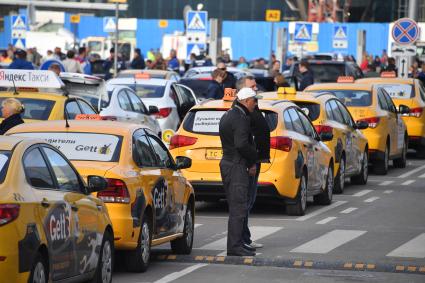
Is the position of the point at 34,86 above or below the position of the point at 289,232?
above

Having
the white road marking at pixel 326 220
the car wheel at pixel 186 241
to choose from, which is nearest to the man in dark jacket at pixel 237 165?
the car wheel at pixel 186 241

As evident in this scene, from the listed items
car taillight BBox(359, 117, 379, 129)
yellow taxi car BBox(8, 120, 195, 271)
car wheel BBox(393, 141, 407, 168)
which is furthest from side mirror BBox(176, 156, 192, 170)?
car wheel BBox(393, 141, 407, 168)

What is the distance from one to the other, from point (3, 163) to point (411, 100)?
21789 millimetres

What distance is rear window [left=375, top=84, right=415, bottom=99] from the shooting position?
3098cm

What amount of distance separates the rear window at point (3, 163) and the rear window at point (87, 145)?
10.4 feet

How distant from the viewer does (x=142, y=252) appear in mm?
13117

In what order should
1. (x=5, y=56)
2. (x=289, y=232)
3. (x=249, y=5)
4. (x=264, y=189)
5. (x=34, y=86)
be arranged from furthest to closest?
1. (x=249, y=5)
2. (x=5, y=56)
3. (x=34, y=86)
4. (x=264, y=189)
5. (x=289, y=232)

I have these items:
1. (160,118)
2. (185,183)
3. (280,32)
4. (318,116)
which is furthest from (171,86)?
(280,32)

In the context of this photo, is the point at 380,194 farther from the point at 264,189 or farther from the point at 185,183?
the point at 185,183

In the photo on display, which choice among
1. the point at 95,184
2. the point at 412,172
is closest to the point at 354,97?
the point at 412,172

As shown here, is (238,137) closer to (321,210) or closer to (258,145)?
(258,145)

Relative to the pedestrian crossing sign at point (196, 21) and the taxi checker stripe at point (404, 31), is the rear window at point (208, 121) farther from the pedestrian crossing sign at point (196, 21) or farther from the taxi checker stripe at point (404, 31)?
the pedestrian crossing sign at point (196, 21)

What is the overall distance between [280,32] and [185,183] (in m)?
39.6

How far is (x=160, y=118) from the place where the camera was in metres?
29.3
